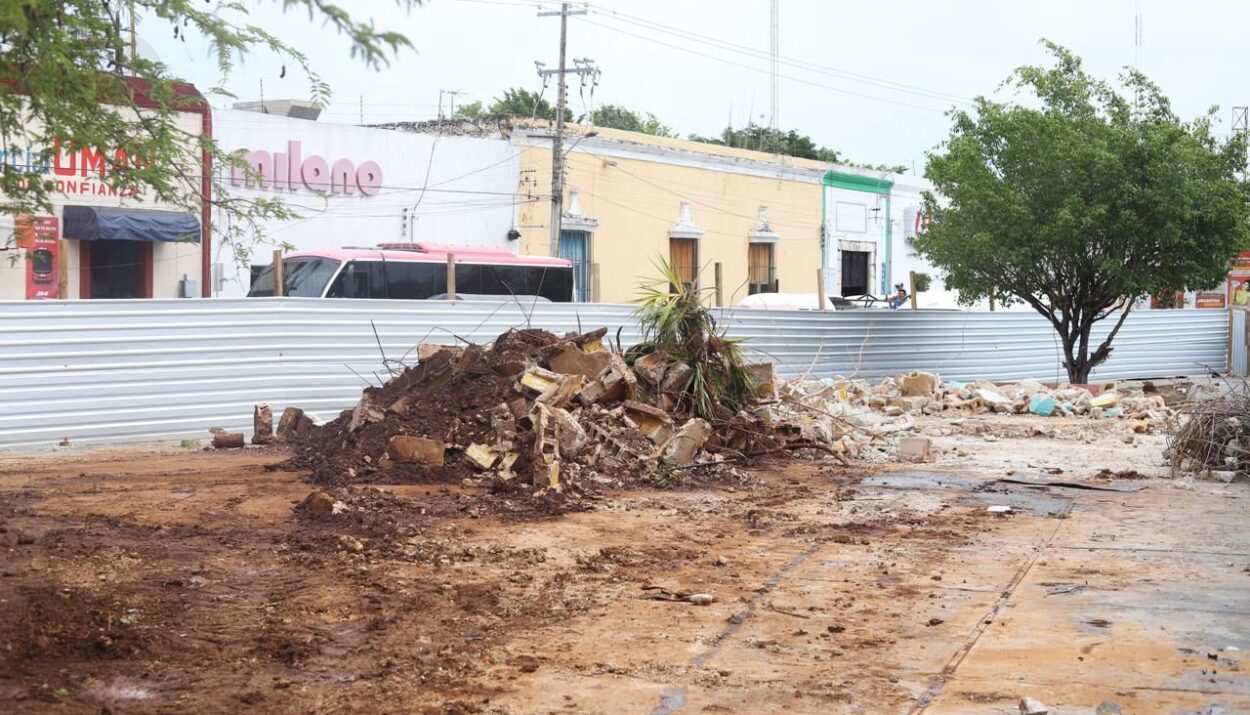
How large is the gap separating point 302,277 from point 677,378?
8.39 metres

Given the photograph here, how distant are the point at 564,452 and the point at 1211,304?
32.6 m

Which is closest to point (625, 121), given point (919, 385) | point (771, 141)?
point (771, 141)

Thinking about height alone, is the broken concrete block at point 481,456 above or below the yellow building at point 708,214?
below

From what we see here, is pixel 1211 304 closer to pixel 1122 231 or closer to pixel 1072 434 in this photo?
pixel 1122 231

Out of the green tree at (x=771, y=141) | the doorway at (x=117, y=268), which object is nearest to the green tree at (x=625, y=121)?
the green tree at (x=771, y=141)

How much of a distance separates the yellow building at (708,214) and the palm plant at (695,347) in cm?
1587

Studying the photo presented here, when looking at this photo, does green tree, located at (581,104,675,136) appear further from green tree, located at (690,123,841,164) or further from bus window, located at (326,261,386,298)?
bus window, located at (326,261,386,298)

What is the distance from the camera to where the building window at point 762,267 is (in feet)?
133

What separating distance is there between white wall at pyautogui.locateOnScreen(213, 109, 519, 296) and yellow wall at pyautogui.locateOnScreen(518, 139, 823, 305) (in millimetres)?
1061

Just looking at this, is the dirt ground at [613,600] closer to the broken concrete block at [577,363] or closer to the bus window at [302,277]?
the broken concrete block at [577,363]

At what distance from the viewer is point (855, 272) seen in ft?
147

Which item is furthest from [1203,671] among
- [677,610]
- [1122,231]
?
[1122,231]

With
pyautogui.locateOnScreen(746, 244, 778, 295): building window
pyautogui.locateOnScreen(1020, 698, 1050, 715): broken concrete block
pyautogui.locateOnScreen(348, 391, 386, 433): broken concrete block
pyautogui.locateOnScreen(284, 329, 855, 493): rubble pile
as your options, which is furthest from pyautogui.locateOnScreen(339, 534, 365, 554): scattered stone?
pyautogui.locateOnScreen(746, 244, 778, 295): building window

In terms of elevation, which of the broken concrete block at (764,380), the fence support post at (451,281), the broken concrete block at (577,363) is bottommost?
the broken concrete block at (764,380)
